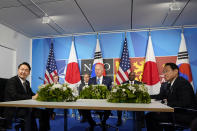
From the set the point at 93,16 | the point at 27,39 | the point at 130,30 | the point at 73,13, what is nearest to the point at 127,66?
the point at 130,30

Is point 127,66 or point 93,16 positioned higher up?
point 93,16

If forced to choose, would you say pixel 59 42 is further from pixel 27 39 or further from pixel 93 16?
pixel 93 16

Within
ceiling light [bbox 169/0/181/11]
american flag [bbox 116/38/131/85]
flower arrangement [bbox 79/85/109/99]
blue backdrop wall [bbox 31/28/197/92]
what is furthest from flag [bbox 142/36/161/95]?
flower arrangement [bbox 79/85/109/99]

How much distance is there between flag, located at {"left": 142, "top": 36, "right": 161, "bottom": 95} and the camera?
16.8ft

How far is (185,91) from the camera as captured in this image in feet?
7.24

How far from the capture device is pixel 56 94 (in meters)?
2.23

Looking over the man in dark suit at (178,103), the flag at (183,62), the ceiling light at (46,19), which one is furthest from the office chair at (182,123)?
the ceiling light at (46,19)

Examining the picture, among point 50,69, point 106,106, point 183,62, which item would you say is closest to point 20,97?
point 106,106

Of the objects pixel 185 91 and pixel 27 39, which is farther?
pixel 27 39

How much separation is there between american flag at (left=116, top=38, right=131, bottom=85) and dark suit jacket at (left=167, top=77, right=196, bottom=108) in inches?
113

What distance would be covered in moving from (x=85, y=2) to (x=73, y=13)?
647 mm

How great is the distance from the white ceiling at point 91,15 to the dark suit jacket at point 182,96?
7.70 ft

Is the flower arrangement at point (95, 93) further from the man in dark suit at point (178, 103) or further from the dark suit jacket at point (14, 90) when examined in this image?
the dark suit jacket at point (14, 90)

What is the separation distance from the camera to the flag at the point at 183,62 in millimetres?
4961
